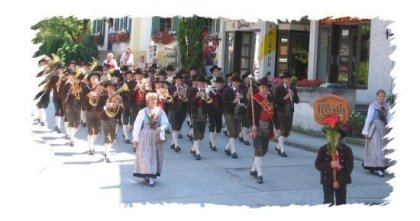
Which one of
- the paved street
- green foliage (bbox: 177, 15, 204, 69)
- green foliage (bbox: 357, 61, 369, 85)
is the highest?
green foliage (bbox: 177, 15, 204, 69)

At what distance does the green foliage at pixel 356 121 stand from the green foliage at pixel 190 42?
946cm

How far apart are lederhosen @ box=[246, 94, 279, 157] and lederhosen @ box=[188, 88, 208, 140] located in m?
2.35

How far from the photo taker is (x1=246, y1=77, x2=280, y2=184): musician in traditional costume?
11.2m

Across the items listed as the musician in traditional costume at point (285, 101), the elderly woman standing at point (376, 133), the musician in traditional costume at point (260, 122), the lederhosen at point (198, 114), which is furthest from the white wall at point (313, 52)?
the musician in traditional costume at point (260, 122)

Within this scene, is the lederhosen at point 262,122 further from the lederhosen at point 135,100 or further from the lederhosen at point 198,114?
the lederhosen at point 135,100

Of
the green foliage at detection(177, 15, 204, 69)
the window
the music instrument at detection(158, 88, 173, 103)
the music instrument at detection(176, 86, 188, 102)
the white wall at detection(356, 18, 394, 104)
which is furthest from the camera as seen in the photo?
the green foliage at detection(177, 15, 204, 69)

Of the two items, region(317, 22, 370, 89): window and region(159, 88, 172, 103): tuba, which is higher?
region(317, 22, 370, 89): window

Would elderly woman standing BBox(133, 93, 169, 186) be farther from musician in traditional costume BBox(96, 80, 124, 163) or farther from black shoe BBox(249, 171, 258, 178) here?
musician in traditional costume BBox(96, 80, 124, 163)

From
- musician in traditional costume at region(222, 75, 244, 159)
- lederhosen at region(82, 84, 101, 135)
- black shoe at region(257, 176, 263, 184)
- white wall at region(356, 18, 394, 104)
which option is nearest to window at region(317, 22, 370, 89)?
white wall at region(356, 18, 394, 104)

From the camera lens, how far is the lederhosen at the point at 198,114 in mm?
13625

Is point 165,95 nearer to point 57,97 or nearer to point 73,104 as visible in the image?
point 73,104

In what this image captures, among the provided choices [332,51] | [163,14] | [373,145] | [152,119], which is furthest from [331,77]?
[163,14]

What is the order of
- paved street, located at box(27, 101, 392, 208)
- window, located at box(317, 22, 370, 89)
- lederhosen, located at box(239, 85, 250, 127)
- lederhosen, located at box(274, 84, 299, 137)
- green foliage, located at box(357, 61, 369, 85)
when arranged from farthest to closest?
window, located at box(317, 22, 370, 89), green foliage, located at box(357, 61, 369, 85), lederhosen, located at box(274, 84, 299, 137), lederhosen, located at box(239, 85, 250, 127), paved street, located at box(27, 101, 392, 208)

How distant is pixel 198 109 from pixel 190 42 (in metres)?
11.0
